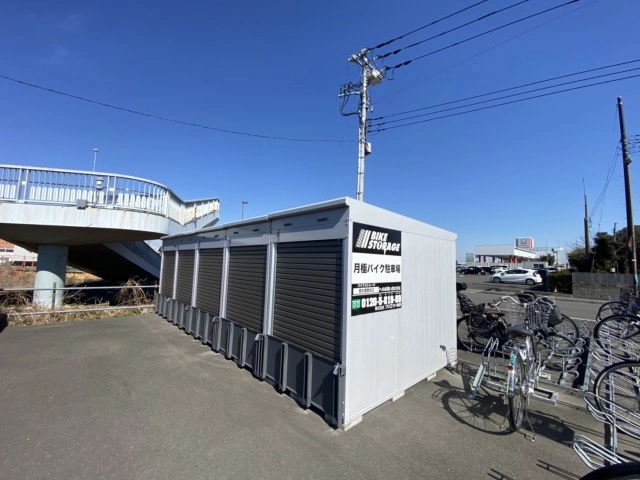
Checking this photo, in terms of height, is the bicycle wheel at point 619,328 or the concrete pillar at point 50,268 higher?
the concrete pillar at point 50,268

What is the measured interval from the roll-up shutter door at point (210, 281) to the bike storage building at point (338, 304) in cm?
13

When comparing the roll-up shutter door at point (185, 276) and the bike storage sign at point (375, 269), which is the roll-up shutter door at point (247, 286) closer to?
the bike storage sign at point (375, 269)

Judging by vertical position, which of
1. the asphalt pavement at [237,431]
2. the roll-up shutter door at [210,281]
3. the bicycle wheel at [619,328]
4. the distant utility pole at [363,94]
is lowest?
the asphalt pavement at [237,431]

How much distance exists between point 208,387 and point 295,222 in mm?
2649

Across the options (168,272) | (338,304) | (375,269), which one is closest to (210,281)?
(168,272)

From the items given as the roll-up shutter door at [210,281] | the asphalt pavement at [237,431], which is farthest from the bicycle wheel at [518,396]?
the roll-up shutter door at [210,281]

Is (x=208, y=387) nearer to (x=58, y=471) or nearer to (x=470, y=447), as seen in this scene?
(x=58, y=471)

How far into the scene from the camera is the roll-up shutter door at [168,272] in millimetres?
8898

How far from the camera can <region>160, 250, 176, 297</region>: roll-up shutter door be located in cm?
890

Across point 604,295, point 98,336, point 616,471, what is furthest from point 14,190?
point 604,295

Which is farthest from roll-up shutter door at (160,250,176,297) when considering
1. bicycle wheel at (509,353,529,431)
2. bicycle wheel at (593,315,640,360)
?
bicycle wheel at (593,315,640,360)

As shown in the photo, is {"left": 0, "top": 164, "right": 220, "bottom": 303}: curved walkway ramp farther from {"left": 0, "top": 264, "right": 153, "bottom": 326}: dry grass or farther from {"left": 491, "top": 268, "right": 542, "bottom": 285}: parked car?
{"left": 491, "top": 268, "right": 542, "bottom": 285}: parked car

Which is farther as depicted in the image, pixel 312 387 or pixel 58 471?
pixel 312 387

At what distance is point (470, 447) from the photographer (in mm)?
3115
